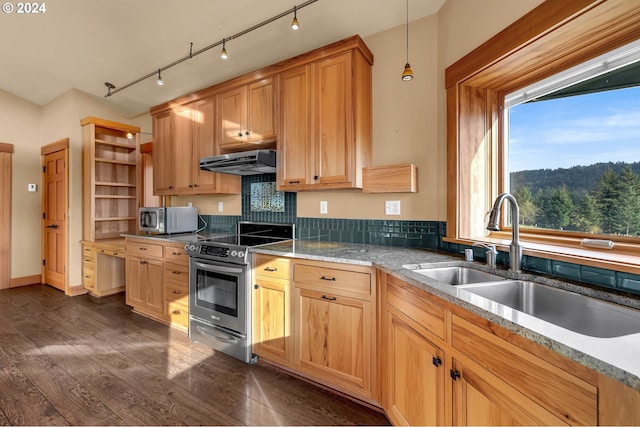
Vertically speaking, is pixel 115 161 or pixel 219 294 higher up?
pixel 115 161

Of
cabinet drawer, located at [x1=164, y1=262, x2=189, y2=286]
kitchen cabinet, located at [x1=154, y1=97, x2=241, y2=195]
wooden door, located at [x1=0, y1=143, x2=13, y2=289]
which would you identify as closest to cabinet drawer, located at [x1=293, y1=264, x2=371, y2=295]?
cabinet drawer, located at [x1=164, y1=262, x2=189, y2=286]

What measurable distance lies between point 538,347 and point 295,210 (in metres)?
2.26

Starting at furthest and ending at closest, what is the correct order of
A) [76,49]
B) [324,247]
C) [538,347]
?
1. [76,49]
2. [324,247]
3. [538,347]

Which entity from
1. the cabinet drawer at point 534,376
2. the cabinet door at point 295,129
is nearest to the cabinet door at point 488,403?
the cabinet drawer at point 534,376

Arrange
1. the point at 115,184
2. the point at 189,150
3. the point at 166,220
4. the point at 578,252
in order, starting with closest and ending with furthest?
the point at 578,252 < the point at 166,220 < the point at 189,150 < the point at 115,184

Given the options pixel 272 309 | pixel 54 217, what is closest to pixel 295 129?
pixel 272 309

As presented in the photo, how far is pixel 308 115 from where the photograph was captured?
91.3 inches

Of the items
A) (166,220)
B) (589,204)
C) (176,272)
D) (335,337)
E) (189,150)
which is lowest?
(335,337)

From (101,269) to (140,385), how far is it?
2632 mm

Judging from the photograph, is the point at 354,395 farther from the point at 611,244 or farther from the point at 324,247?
the point at 611,244

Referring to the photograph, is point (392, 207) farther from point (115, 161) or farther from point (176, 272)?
point (115, 161)

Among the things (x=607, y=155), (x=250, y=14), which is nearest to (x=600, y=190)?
(x=607, y=155)

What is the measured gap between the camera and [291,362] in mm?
1981

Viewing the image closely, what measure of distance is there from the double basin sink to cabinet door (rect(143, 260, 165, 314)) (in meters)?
2.55
